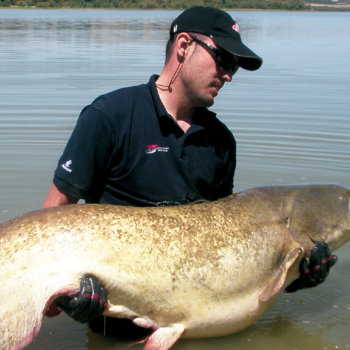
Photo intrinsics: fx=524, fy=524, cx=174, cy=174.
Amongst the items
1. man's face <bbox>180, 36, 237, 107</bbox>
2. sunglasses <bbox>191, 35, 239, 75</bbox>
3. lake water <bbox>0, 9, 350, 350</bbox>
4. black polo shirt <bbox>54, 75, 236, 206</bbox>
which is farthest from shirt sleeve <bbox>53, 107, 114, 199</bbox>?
lake water <bbox>0, 9, 350, 350</bbox>

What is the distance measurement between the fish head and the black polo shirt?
2.12ft

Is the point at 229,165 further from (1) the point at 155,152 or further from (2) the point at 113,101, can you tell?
(2) the point at 113,101

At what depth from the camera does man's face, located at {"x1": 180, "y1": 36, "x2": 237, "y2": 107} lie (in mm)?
3490

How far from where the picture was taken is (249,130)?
9.53 meters

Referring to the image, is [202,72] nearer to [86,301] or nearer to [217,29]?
[217,29]

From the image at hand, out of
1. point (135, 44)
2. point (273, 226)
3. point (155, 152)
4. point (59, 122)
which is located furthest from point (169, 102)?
point (135, 44)

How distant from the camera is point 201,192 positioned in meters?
3.68

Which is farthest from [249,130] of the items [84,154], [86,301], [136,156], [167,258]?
[86,301]

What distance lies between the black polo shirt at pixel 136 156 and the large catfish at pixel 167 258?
318mm

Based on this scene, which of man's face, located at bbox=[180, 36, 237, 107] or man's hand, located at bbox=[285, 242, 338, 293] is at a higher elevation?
man's face, located at bbox=[180, 36, 237, 107]

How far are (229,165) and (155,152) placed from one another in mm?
698

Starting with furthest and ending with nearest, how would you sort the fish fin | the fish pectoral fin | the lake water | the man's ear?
the lake water → the man's ear → the fish fin → the fish pectoral fin

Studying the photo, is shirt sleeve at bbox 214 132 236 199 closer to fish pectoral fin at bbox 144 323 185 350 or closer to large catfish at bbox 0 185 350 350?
large catfish at bbox 0 185 350 350

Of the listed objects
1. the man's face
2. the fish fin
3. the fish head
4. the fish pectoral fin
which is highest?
the man's face
